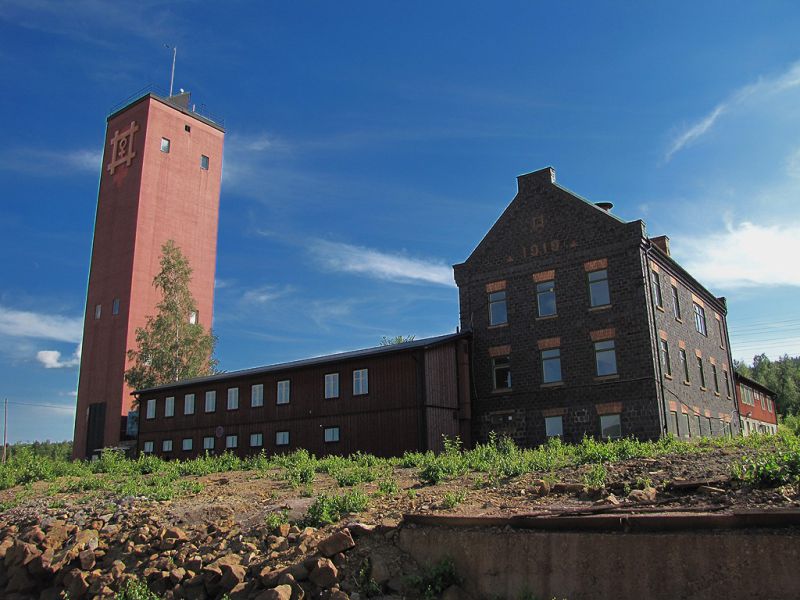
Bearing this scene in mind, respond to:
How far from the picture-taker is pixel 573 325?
3055cm

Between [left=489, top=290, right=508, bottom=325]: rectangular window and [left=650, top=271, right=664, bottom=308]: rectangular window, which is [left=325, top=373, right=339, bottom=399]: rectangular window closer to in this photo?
[left=489, top=290, right=508, bottom=325]: rectangular window

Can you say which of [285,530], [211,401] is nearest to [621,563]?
[285,530]

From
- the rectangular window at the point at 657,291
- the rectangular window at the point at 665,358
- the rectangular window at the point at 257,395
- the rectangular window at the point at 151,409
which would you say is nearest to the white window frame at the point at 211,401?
the rectangular window at the point at 257,395

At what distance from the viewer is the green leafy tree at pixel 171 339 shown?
49.1 metres

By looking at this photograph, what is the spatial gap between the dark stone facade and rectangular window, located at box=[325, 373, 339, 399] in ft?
21.8

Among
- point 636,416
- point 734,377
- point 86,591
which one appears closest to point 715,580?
point 86,591

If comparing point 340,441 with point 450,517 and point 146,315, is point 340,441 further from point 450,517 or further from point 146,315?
point 146,315

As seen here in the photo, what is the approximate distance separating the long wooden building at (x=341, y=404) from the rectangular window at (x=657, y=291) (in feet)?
29.2

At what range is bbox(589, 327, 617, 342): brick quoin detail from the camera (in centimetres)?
2951

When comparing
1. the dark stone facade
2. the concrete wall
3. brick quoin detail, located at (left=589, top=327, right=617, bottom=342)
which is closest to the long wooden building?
the dark stone facade

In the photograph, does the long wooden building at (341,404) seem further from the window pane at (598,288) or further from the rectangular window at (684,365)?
the rectangular window at (684,365)

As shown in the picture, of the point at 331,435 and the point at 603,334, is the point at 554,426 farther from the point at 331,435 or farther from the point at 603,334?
the point at 331,435

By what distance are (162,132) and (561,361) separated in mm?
41981

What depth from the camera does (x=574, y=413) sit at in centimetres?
2964
